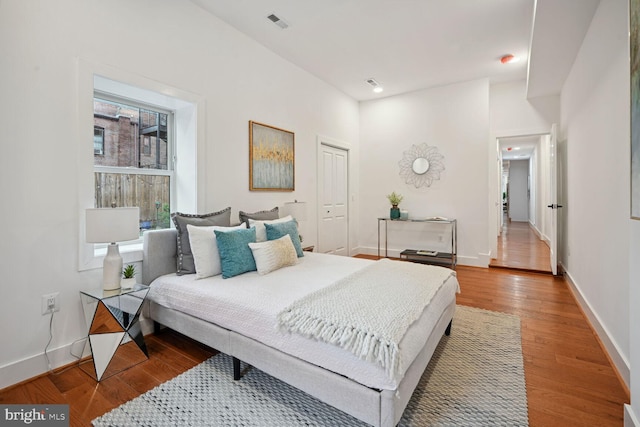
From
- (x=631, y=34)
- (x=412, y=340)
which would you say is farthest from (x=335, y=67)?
(x=412, y=340)


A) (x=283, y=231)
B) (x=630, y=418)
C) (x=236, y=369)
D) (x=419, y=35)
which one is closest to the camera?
(x=630, y=418)

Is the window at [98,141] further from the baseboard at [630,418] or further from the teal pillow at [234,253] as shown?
the baseboard at [630,418]

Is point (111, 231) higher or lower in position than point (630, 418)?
higher

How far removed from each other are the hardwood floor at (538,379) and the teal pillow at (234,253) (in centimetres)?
63

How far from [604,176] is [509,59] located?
2.42 metres

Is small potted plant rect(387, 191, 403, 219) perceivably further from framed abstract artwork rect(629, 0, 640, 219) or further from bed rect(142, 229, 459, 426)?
framed abstract artwork rect(629, 0, 640, 219)

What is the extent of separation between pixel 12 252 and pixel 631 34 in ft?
11.3

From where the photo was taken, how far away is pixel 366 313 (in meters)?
1.62

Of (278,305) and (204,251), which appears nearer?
(278,305)

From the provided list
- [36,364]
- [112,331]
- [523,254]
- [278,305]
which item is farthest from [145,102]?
[523,254]

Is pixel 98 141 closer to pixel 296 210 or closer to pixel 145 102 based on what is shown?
pixel 145 102

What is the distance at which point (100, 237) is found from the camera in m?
1.97

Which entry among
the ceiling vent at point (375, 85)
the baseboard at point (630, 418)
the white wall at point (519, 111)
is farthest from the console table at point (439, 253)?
the baseboard at point (630, 418)

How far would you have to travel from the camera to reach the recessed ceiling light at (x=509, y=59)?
3961 mm
